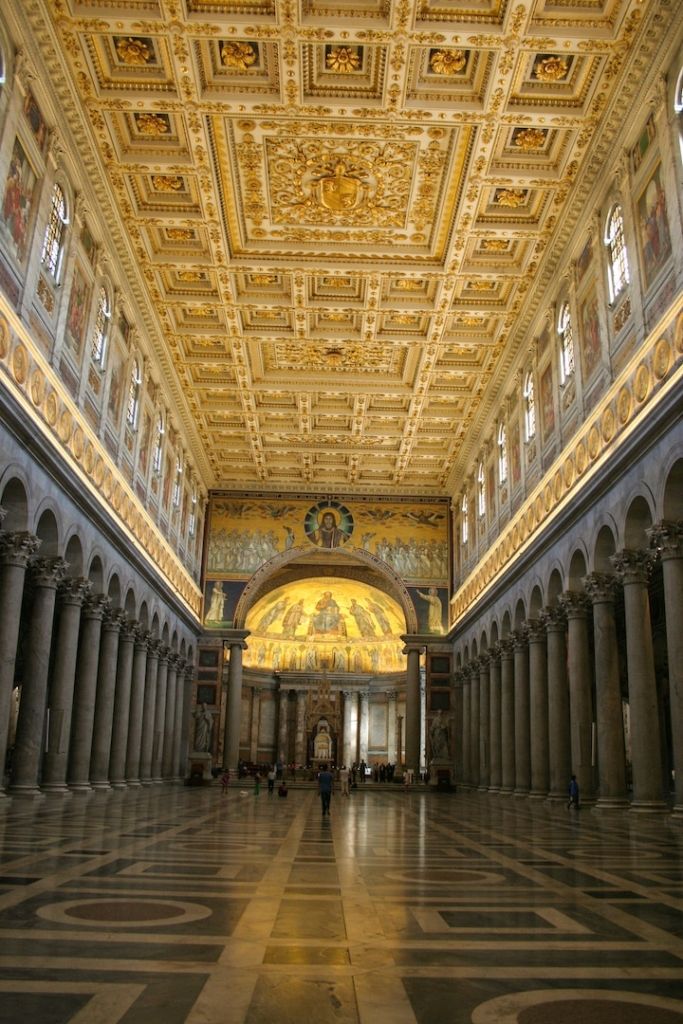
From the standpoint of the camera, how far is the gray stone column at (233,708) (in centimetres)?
4325

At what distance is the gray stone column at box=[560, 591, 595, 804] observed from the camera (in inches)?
912

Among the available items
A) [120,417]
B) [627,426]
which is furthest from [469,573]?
[627,426]

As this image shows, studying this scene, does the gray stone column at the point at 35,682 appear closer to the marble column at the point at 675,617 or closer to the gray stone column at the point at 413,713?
the marble column at the point at 675,617

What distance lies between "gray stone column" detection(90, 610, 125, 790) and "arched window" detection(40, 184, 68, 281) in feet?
36.0

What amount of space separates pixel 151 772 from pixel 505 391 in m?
19.8

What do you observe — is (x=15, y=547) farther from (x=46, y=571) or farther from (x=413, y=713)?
(x=413, y=713)

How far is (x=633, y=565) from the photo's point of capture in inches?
773

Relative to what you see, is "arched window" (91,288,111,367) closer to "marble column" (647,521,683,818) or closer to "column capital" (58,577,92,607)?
"column capital" (58,577,92,607)

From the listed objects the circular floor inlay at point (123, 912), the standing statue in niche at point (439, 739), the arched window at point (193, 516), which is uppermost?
the arched window at point (193, 516)

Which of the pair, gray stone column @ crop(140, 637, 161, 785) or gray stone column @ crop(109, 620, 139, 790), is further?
gray stone column @ crop(140, 637, 161, 785)

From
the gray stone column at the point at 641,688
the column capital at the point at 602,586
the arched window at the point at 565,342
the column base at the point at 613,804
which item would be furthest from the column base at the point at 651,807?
the arched window at the point at 565,342

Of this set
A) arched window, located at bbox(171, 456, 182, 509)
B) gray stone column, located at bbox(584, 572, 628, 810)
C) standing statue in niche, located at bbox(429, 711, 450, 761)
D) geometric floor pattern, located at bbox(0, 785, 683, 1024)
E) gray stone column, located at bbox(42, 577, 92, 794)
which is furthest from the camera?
standing statue in niche, located at bbox(429, 711, 450, 761)

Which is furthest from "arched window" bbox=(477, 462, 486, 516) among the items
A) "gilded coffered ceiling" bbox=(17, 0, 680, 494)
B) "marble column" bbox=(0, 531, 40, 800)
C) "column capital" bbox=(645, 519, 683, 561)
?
"marble column" bbox=(0, 531, 40, 800)

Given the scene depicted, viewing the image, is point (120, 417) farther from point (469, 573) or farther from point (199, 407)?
point (469, 573)
